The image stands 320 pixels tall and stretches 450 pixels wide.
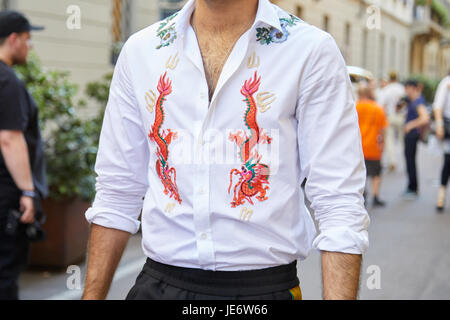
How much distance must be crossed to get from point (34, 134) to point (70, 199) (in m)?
1.92

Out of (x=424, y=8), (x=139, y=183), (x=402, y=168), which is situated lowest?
(x=402, y=168)

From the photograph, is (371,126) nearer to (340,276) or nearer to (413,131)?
(413,131)

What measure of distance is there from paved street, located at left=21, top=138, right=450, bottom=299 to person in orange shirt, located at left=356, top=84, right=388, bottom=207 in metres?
0.68

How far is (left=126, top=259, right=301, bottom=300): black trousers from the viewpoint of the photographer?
1.87m

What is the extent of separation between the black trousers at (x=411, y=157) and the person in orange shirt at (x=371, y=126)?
1.26 metres

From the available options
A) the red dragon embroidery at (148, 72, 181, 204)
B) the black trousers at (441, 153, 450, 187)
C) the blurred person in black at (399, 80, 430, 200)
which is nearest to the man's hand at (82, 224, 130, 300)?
the red dragon embroidery at (148, 72, 181, 204)

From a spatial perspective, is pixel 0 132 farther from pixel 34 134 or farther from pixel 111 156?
pixel 111 156

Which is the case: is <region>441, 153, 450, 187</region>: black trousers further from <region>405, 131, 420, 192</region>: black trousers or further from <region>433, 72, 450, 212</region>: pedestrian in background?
<region>405, 131, 420, 192</region>: black trousers

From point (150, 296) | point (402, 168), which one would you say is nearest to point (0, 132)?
point (150, 296)

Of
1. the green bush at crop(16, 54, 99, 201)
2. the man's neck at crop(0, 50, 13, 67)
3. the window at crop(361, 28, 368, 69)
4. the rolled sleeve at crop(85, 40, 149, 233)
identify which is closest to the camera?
the rolled sleeve at crop(85, 40, 149, 233)

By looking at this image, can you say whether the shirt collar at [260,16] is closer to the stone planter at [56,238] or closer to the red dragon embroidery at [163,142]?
the red dragon embroidery at [163,142]

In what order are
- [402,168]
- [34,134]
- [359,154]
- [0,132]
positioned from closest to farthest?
[359,154] → [0,132] → [34,134] → [402,168]

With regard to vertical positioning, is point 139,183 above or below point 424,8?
below

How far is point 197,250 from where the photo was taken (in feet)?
6.23
